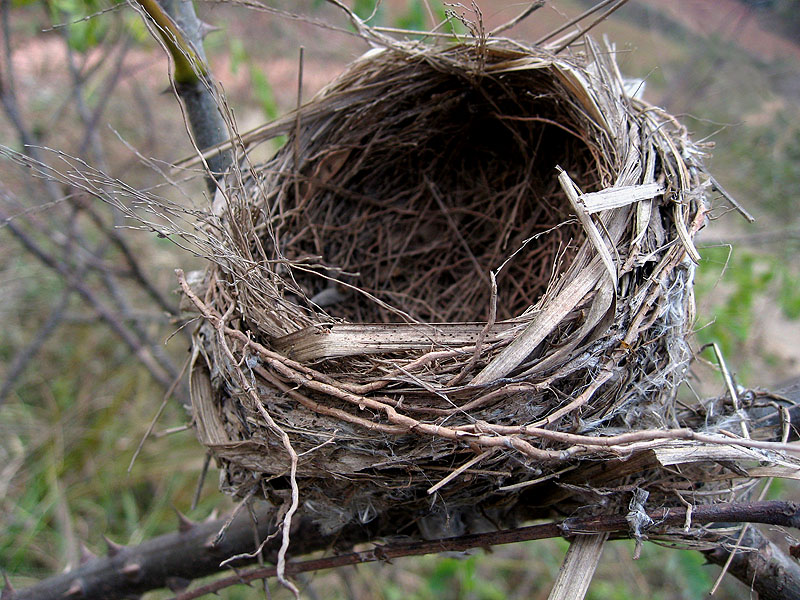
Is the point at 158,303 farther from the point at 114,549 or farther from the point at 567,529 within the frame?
the point at 567,529

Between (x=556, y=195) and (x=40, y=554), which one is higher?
(x=556, y=195)

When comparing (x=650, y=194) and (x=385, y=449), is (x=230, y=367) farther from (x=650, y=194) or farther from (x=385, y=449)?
(x=650, y=194)

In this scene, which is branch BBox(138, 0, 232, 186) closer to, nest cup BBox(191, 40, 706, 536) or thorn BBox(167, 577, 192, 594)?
nest cup BBox(191, 40, 706, 536)

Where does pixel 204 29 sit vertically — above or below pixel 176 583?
above

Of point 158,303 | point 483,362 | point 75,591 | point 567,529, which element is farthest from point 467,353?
point 158,303

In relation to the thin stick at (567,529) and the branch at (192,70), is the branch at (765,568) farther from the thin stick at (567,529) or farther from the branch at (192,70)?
the branch at (192,70)

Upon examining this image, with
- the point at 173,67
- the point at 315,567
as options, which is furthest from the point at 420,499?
the point at 173,67

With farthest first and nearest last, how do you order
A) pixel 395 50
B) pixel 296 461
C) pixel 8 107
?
pixel 8 107 < pixel 395 50 < pixel 296 461
